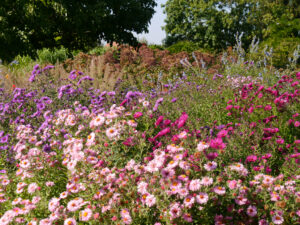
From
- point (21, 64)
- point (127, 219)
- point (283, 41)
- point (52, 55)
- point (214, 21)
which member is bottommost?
point (127, 219)

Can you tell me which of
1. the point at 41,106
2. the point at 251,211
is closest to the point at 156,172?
the point at 251,211

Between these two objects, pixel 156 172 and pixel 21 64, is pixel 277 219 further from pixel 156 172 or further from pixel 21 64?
pixel 21 64

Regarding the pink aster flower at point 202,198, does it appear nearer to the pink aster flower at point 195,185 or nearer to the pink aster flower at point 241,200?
the pink aster flower at point 195,185

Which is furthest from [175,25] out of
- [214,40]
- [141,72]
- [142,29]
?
[141,72]

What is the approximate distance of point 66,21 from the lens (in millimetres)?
10758

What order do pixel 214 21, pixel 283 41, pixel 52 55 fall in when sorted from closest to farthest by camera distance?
pixel 283 41
pixel 52 55
pixel 214 21

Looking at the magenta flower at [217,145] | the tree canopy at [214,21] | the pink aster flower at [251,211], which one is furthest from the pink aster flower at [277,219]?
the tree canopy at [214,21]

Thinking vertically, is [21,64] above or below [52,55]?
below

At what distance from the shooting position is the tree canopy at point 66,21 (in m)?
9.06

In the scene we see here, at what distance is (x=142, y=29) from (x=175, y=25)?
17.4 metres

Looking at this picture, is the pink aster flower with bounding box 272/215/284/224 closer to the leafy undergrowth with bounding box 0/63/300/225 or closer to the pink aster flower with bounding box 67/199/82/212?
the leafy undergrowth with bounding box 0/63/300/225

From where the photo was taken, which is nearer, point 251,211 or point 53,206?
point 251,211

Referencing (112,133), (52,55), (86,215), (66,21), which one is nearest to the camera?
(86,215)

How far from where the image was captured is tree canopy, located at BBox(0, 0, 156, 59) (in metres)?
9.06
